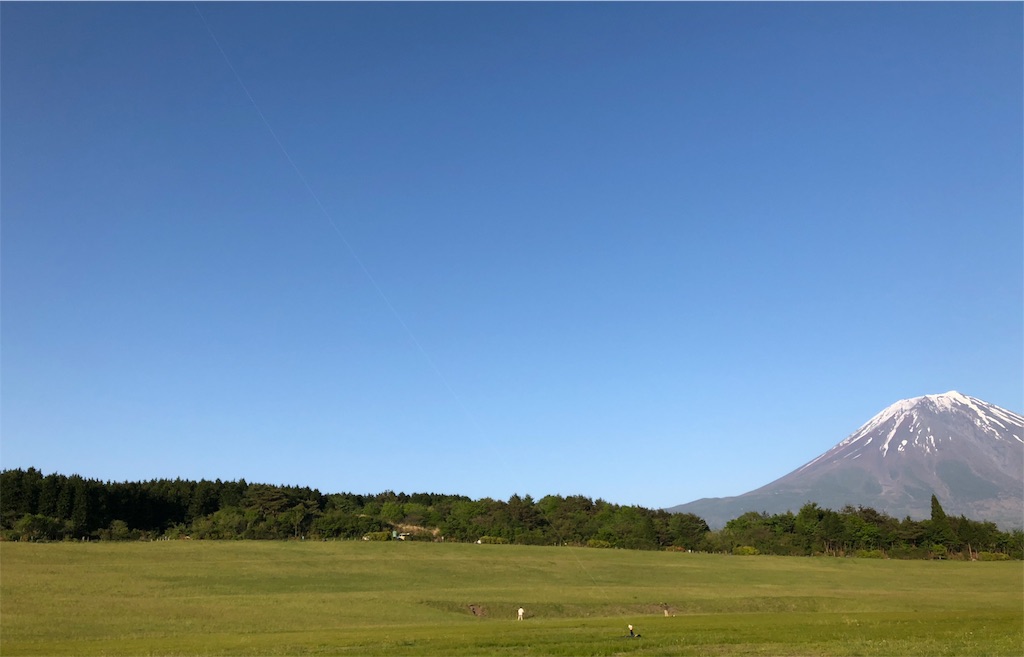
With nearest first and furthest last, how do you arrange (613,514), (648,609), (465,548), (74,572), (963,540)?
(648,609) < (74,572) < (465,548) < (963,540) < (613,514)

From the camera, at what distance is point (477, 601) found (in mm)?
50438

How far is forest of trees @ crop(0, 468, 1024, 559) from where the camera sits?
4168 inches

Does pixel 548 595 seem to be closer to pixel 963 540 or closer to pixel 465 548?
pixel 465 548

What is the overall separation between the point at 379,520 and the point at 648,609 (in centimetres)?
7741

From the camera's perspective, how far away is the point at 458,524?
12238 centimetres

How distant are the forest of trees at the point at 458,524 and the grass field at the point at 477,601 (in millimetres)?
19735

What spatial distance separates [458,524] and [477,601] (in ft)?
241

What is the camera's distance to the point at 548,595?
5469 centimetres

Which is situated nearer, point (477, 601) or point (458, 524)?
point (477, 601)

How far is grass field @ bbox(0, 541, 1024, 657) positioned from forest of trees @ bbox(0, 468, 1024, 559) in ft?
64.7

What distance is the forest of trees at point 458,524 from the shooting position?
106 metres

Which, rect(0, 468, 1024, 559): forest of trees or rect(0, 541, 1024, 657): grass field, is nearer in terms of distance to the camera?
rect(0, 541, 1024, 657): grass field

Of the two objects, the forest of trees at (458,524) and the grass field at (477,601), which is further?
the forest of trees at (458,524)

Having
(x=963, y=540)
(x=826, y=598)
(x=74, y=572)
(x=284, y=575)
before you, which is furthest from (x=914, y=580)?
(x=74, y=572)
